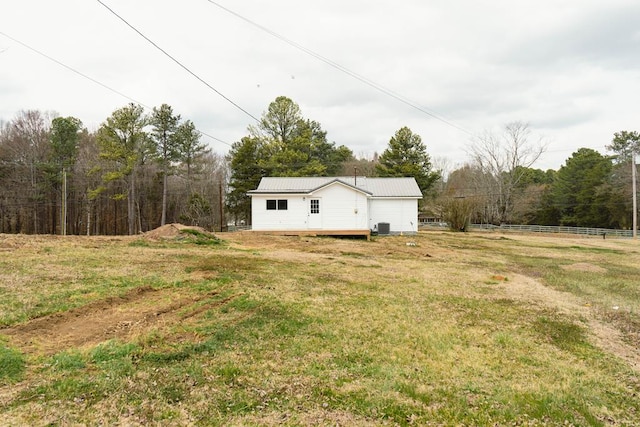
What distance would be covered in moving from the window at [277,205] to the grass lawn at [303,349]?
546 inches

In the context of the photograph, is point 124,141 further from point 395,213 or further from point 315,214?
point 395,213

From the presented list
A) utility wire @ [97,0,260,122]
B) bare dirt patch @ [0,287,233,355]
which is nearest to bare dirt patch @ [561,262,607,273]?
bare dirt patch @ [0,287,233,355]

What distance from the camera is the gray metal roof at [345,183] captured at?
76.7 ft

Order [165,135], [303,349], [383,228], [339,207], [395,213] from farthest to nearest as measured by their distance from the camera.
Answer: [165,135], [395,213], [383,228], [339,207], [303,349]

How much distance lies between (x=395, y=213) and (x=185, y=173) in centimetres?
2117

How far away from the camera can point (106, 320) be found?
5152mm

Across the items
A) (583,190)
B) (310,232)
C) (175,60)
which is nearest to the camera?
(175,60)

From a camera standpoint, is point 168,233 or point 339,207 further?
point 339,207

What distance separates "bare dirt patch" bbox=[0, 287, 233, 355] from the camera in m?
4.28

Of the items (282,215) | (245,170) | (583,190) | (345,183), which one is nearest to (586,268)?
(345,183)

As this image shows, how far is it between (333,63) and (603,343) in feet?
38.2

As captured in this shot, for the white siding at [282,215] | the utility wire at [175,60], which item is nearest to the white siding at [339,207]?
the white siding at [282,215]

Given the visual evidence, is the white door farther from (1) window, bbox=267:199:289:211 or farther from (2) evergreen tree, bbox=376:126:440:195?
(2) evergreen tree, bbox=376:126:440:195

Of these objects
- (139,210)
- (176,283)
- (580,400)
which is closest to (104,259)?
(176,283)
